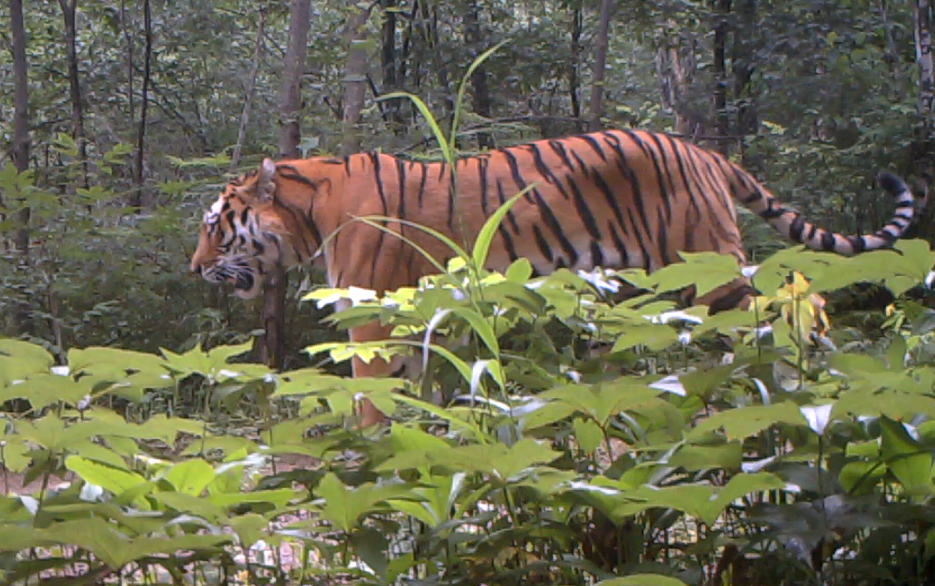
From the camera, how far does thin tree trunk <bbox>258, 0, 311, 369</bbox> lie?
18.9 ft

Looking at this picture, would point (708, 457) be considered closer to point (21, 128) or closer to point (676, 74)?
point (21, 128)

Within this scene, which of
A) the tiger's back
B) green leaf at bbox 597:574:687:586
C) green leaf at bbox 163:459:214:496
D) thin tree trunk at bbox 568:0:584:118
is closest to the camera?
green leaf at bbox 597:574:687:586

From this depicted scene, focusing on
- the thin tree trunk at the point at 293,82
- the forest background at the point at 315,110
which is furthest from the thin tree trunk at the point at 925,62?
the thin tree trunk at the point at 293,82

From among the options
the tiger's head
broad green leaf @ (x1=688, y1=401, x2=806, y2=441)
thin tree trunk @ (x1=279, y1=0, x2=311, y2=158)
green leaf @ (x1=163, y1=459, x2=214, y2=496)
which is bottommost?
the tiger's head

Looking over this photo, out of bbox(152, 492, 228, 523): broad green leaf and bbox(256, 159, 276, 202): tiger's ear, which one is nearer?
bbox(152, 492, 228, 523): broad green leaf

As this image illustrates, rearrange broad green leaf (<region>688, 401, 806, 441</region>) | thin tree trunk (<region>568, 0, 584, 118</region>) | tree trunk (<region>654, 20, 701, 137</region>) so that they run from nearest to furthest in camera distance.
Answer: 1. broad green leaf (<region>688, 401, 806, 441</region>)
2. tree trunk (<region>654, 20, 701, 137</region>)
3. thin tree trunk (<region>568, 0, 584, 118</region>)

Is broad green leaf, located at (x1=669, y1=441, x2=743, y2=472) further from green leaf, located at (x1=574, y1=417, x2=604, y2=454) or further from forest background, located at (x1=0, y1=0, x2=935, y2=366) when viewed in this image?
forest background, located at (x1=0, y1=0, x2=935, y2=366)

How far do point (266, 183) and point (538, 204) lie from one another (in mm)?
1345

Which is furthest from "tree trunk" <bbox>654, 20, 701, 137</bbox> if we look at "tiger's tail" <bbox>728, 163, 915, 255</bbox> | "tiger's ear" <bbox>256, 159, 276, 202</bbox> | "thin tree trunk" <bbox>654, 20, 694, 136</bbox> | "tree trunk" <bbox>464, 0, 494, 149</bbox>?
"tiger's ear" <bbox>256, 159, 276, 202</bbox>

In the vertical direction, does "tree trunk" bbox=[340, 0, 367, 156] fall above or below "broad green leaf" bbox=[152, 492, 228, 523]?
above

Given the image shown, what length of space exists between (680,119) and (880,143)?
3.12 meters

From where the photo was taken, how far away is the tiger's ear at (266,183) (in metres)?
4.79

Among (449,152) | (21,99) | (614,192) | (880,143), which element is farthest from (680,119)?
(449,152)

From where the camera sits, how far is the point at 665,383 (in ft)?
3.78
